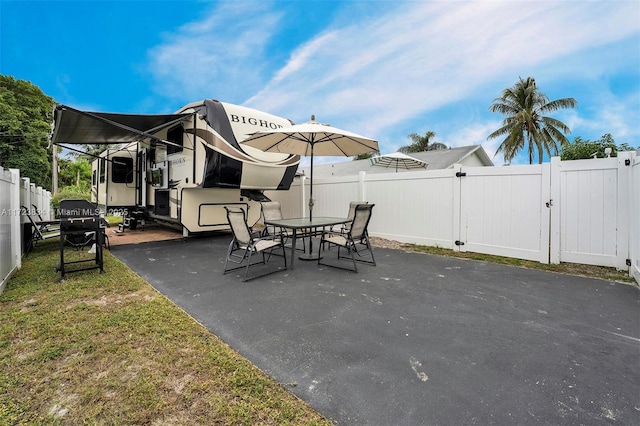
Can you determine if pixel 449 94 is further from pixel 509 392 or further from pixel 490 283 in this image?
pixel 509 392

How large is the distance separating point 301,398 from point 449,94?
17.5 meters

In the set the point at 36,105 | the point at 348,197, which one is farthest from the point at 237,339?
the point at 36,105

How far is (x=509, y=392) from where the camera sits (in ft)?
5.92

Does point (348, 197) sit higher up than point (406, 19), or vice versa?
point (406, 19)

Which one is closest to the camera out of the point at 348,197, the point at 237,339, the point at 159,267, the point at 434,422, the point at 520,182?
the point at 434,422

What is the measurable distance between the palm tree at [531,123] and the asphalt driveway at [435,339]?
20779mm

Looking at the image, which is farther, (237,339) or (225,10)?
(225,10)

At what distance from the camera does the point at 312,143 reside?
5.68 m

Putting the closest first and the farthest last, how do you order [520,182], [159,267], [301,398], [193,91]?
[301,398], [159,267], [520,182], [193,91]

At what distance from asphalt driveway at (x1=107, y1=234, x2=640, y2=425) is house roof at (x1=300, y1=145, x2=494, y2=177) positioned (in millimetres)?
12182

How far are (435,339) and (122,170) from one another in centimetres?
1008

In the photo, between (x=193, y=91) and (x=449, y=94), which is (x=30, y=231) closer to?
(x=193, y=91)

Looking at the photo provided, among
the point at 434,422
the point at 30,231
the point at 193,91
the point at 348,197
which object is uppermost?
the point at 193,91

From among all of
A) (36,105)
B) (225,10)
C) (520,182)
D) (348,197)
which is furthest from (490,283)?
(36,105)
